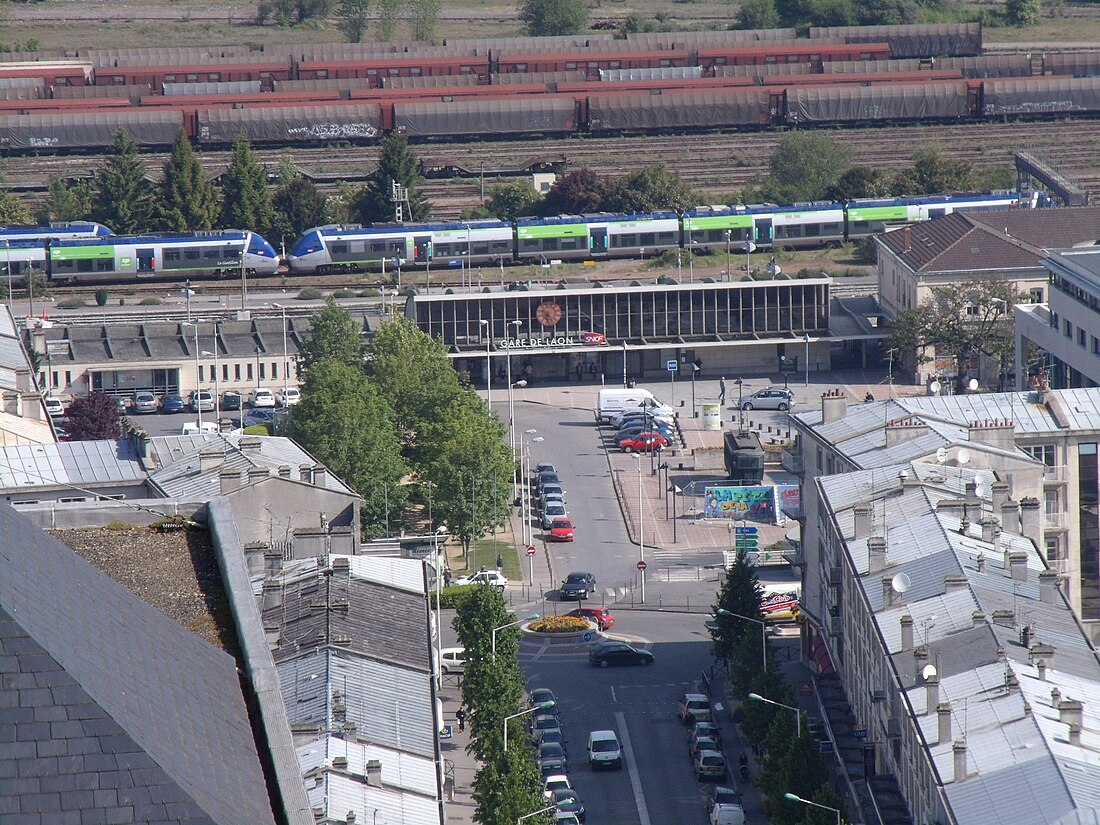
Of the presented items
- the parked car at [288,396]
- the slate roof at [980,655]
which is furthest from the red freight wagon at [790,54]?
the slate roof at [980,655]

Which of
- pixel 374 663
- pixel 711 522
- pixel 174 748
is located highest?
pixel 174 748

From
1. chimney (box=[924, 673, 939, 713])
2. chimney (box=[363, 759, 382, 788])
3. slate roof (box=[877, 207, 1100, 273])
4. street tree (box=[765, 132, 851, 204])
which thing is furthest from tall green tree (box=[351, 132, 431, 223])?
chimney (box=[363, 759, 382, 788])

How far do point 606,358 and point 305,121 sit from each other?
45136 mm

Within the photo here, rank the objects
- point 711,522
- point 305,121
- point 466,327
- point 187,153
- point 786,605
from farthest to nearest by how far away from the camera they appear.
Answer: point 305,121, point 187,153, point 466,327, point 711,522, point 786,605

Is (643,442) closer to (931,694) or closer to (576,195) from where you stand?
(576,195)

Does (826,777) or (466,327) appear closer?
(826,777)

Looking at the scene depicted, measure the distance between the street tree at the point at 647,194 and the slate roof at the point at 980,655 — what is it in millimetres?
67882

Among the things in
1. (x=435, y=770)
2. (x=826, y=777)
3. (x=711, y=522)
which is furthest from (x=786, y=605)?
(x=435, y=770)

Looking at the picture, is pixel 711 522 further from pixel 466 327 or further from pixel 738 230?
pixel 738 230

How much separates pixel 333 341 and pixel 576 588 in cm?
2394

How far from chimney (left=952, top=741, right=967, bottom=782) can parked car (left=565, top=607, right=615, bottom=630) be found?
28.1 meters

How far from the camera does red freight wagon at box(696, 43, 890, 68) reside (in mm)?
153375

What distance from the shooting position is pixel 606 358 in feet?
324

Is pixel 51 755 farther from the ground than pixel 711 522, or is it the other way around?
pixel 51 755
